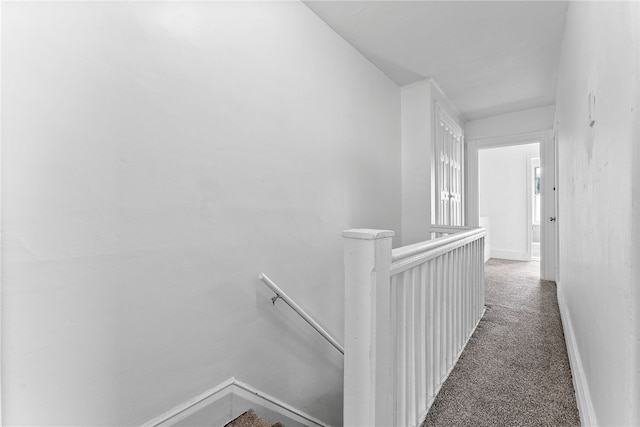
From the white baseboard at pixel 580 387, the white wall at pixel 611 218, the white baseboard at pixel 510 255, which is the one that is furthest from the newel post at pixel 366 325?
the white baseboard at pixel 510 255

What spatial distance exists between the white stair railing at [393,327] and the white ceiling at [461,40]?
1.77m

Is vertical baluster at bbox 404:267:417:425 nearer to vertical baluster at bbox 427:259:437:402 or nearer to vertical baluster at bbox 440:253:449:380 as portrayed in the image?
vertical baluster at bbox 427:259:437:402

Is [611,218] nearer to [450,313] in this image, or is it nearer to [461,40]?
[450,313]

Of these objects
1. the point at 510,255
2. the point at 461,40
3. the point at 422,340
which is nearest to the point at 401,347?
the point at 422,340

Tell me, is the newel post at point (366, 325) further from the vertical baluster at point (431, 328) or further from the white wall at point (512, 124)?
the white wall at point (512, 124)

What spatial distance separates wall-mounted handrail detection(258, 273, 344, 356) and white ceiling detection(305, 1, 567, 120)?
1.96 metres

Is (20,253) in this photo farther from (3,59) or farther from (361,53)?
(361,53)

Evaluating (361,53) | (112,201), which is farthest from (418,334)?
(361,53)

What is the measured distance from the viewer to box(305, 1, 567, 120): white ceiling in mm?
2086

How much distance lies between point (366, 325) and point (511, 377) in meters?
1.19

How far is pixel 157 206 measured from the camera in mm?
1294

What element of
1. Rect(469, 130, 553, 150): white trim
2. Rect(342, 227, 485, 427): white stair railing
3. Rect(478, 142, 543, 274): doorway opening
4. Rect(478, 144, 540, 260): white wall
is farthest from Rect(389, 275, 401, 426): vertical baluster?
Rect(478, 144, 540, 260): white wall

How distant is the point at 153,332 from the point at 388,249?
1.09m

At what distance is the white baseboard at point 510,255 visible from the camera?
210 inches
